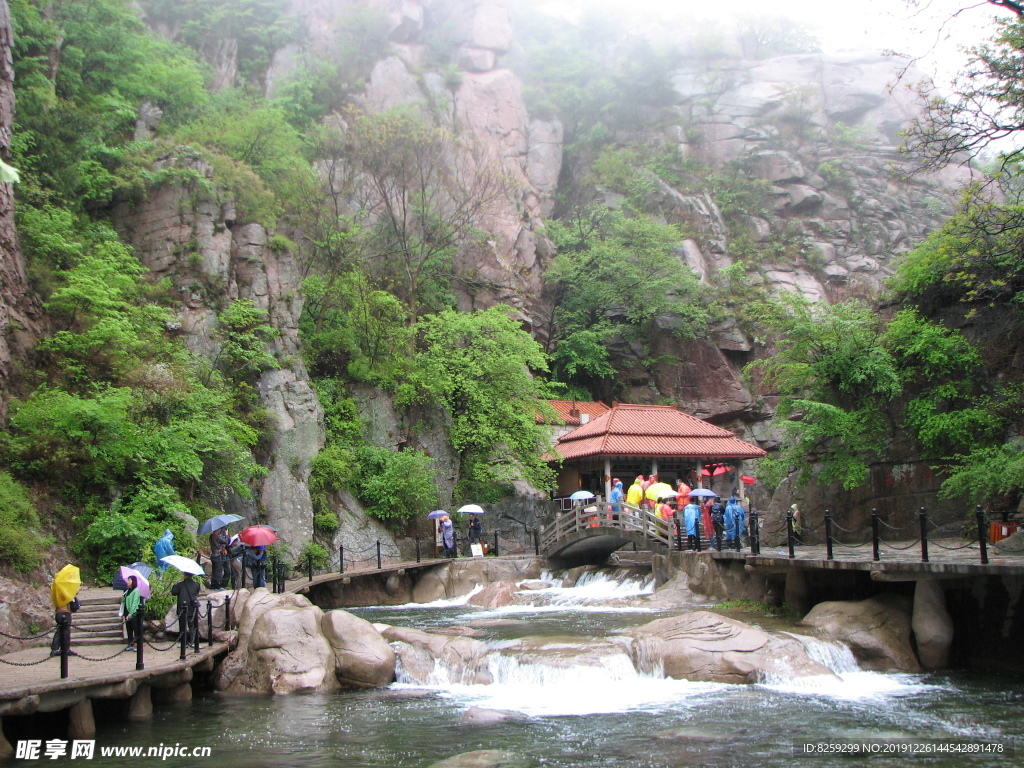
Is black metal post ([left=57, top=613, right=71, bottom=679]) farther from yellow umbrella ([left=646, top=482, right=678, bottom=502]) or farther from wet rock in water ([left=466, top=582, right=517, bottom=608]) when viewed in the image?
yellow umbrella ([left=646, top=482, right=678, bottom=502])

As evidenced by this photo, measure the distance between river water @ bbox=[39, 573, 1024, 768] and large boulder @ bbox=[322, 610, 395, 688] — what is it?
41cm

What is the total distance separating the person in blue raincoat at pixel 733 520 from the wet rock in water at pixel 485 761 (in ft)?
44.0

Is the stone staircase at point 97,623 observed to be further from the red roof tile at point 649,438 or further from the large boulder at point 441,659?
the red roof tile at point 649,438

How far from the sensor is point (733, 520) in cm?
2161

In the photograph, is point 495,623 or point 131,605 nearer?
point 131,605

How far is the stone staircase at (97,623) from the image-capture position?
13422 mm

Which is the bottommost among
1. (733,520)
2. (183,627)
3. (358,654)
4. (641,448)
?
(358,654)

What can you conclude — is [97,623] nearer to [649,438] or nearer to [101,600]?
[101,600]

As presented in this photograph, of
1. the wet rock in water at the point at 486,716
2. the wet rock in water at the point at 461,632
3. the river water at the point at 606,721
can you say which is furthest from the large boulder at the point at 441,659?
the wet rock in water at the point at 486,716

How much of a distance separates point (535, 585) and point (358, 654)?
13.1 metres

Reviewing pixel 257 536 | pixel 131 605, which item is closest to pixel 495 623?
pixel 257 536

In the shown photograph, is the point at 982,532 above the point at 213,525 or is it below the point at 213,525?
below

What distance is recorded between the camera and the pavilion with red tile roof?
3397 cm

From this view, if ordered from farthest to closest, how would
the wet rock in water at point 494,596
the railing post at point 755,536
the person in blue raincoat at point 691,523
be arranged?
1. the wet rock in water at point 494,596
2. the person in blue raincoat at point 691,523
3. the railing post at point 755,536
